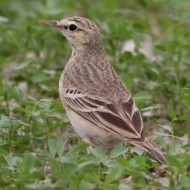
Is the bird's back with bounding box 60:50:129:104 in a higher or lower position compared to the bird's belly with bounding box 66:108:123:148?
higher

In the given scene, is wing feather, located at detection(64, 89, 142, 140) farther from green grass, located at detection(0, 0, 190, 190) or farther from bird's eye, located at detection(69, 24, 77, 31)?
bird's eye, located at detection(69, 24, 77, 31)

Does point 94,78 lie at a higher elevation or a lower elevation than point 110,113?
higher

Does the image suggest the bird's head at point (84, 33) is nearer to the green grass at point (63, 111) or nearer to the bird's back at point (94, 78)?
the bird's back at point (94, 78)

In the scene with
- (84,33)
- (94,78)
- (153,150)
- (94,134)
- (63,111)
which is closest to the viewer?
(153,150)

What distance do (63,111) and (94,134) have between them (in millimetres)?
797

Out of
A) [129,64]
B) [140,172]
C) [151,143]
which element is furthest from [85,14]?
[140,172]

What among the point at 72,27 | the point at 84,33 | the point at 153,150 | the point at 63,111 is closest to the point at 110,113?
the point at 153,150

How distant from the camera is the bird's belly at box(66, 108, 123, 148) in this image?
774 centimetres

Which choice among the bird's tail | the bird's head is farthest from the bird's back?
the bird's tail

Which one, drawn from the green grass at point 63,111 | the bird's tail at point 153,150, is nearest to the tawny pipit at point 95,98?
the bird's tail at point 153,150

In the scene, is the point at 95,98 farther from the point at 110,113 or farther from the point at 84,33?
the point at 84,33

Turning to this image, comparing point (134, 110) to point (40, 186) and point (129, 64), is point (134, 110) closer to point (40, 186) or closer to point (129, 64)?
point (40, 186)

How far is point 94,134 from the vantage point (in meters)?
7.85

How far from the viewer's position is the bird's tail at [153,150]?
284 inches
